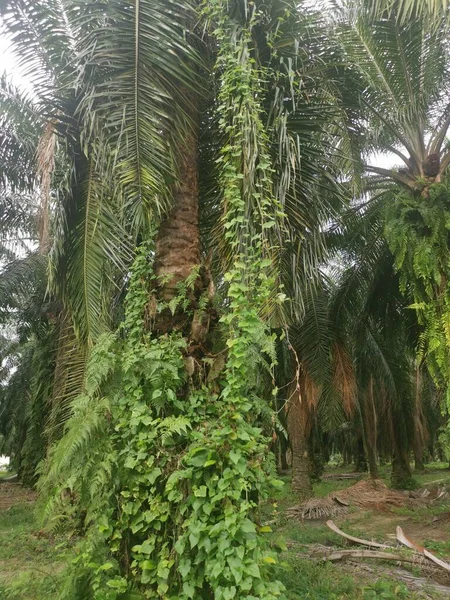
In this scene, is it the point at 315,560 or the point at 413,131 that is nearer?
the point at 315,560

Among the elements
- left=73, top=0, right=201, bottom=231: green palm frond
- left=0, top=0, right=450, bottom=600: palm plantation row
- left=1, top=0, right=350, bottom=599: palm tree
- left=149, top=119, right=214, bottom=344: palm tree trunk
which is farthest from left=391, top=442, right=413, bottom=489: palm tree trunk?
left=73, top=0, right=201, bottom=231: green palm frond

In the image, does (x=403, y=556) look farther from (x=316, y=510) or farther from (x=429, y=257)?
(x=316, y=510)

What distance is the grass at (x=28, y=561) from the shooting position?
4.50 metres

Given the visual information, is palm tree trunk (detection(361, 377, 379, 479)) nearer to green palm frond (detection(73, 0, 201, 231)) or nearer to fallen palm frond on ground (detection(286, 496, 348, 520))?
fallen palm frond on ground (detection(286, 496, 348, 520))

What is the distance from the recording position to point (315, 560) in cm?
629

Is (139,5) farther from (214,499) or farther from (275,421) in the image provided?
(214,499)

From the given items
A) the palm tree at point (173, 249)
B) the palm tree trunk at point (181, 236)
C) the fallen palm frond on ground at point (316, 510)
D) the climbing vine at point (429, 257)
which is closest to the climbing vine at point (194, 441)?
the palm tree at point (173, 249)

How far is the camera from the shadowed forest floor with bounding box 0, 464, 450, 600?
15.7ft

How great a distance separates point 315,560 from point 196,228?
14.6 feet

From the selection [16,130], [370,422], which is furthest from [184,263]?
[370,422]

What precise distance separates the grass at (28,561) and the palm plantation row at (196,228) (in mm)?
798

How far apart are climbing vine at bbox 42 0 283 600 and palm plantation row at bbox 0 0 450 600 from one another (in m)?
0.02

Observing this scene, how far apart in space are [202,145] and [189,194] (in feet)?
2.67

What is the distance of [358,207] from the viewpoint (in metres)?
8.84
